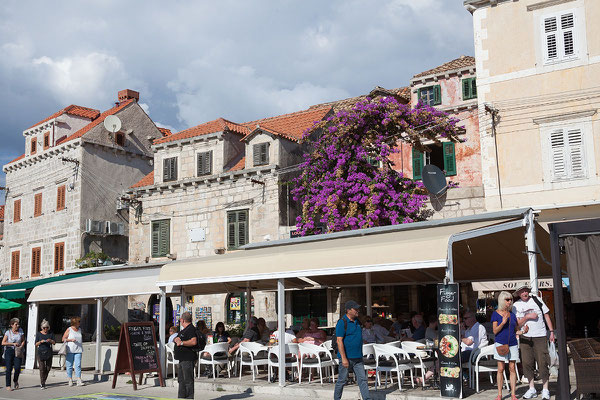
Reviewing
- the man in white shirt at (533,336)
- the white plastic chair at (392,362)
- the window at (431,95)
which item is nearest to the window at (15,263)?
the window at (431,95)

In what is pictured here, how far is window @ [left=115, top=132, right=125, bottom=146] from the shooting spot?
3176 centimetres

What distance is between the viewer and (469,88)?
2317cm

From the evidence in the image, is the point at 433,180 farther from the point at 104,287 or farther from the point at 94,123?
the point at 94,123

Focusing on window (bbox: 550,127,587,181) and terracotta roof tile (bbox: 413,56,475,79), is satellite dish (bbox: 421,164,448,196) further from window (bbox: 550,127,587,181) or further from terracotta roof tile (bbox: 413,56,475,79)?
terracotta roof tile (bbox: 413,56,475,79)

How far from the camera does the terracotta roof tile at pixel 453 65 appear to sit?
77.9ft

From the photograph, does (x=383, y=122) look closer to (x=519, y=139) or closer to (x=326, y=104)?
(x=519, y=139)

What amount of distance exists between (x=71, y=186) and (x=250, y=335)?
19061mm

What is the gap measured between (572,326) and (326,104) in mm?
16189

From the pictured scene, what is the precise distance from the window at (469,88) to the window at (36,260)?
2267 cm

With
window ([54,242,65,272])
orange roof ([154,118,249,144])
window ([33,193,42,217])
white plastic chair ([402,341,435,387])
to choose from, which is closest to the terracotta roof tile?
orange roof ([154,118,249,144])

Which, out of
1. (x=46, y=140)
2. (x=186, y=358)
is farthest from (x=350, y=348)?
(x=46, y=140)

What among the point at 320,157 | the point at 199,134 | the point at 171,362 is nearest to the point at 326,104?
the point at 199,134

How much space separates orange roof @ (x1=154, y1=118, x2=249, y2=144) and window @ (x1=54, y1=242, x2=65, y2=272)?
7.45 m

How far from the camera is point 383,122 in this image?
A: 20.2 meters
